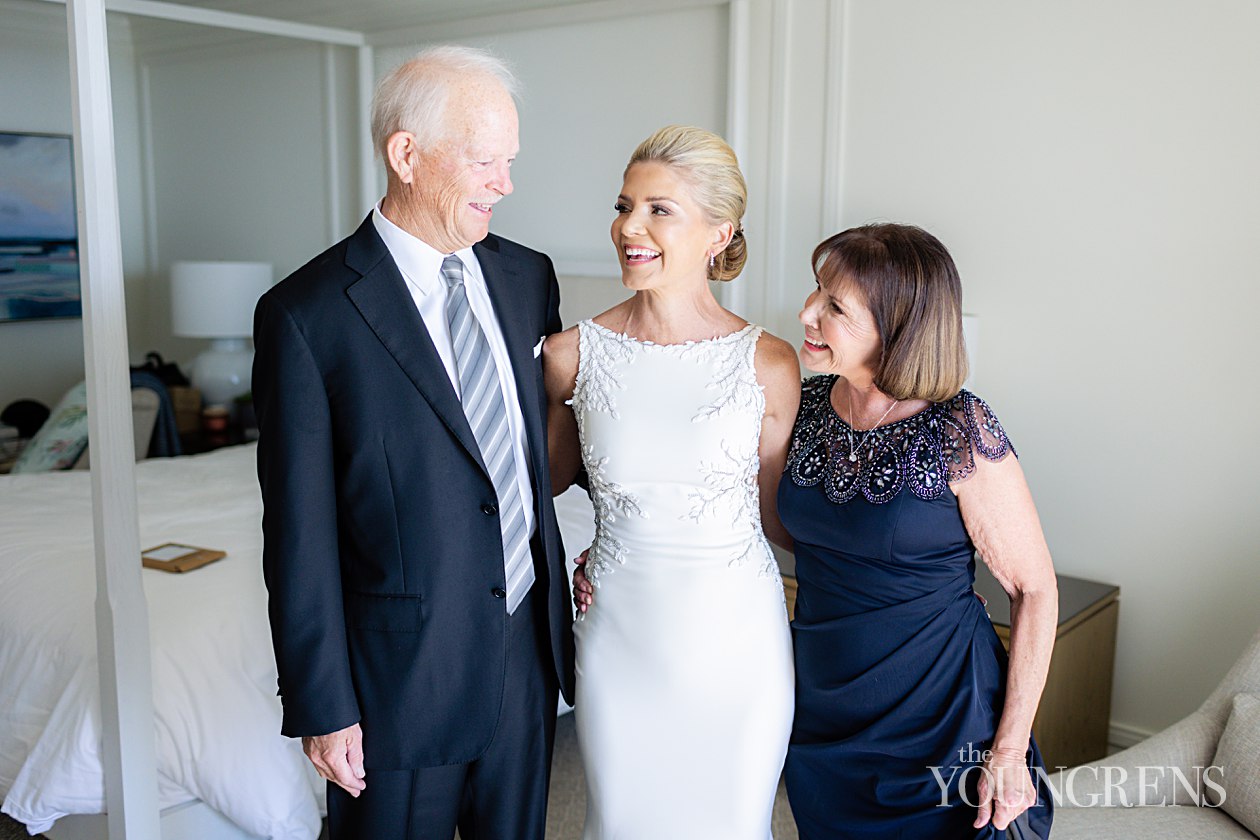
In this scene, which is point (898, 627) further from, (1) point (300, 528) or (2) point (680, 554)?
(1) point (300, 528)

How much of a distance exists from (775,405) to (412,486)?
0.67 m

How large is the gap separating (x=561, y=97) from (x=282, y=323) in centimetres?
305

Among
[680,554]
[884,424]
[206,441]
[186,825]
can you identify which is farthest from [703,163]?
[206,441]

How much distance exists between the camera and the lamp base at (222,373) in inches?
216

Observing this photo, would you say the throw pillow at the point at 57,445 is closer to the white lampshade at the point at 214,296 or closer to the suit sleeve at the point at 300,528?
the white lampshade at the point at 214,296

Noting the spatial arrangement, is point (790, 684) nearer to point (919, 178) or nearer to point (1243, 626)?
point (1243, 626)

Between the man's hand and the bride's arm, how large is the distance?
2.64 feet

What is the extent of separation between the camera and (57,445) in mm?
4566

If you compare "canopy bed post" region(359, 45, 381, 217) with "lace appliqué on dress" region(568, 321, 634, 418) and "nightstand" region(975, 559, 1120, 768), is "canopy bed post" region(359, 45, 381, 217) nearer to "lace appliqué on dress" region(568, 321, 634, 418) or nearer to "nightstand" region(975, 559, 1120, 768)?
"nightstand" region(975, 559, 1120, 768)

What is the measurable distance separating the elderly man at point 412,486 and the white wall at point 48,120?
4.29 metres

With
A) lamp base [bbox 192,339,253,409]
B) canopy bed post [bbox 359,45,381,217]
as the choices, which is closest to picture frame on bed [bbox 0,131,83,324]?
Result: lamp base [bbox 192,339,253,409]

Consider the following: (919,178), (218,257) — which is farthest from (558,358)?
(218,257)

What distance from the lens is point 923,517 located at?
1796mm

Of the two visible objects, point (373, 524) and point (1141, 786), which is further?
point (1141, 786)
